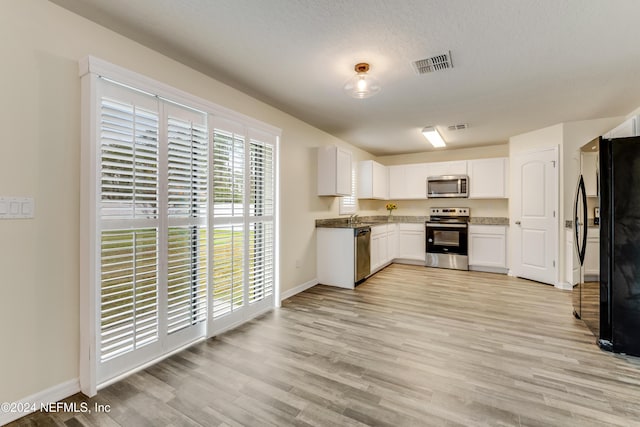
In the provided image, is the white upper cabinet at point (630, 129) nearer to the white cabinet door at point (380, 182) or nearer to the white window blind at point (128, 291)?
the white cabinet door at point (380, 182)

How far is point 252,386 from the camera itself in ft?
6.38

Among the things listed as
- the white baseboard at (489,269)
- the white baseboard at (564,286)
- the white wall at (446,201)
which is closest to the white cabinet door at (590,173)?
the white baseboard at (564,286)

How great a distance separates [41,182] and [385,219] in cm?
596

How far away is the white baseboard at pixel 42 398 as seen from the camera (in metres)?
Result: 1.61

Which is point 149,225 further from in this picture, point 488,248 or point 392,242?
point 488,248

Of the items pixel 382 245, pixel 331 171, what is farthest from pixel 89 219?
pixel 382 245

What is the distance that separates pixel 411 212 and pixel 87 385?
6177mm

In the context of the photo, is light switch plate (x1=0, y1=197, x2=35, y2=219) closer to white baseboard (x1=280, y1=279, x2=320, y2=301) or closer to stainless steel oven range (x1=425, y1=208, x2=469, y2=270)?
white baseboard (x1=280, y1=279, x2=320, y2=301)

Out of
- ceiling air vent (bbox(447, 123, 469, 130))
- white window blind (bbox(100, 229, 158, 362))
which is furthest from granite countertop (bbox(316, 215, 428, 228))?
white window blind (bbox(100, 229, 158, 362))

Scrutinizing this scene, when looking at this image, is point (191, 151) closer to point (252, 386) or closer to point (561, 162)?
point (252, 386)

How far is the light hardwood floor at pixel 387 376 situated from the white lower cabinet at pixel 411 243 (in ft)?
8.79

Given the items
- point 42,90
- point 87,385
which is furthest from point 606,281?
point 42,90

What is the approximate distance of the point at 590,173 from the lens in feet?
9.19

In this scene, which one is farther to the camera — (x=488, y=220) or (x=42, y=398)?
(x=488, y=220)
